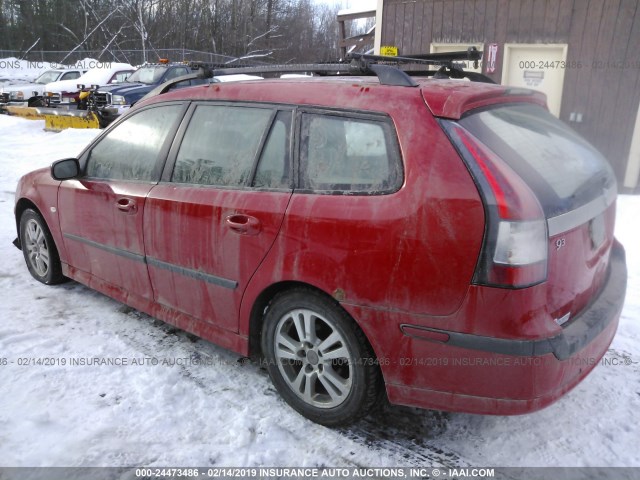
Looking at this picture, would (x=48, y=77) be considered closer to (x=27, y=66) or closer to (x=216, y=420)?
(x=27, y=66)

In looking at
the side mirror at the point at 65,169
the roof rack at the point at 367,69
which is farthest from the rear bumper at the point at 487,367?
the side mirror at the point at 65,169

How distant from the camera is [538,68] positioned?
9.34 meters

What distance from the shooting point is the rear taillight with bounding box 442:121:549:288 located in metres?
2.14

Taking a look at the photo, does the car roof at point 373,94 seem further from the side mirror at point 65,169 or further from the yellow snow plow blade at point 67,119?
the yellow snow plow blade at point 67,119

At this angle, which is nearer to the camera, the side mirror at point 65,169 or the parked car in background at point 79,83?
the side mirror at point 65,169

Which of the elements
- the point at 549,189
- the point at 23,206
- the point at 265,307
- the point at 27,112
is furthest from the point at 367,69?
the point at 27,112

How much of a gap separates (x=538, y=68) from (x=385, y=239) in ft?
27.4

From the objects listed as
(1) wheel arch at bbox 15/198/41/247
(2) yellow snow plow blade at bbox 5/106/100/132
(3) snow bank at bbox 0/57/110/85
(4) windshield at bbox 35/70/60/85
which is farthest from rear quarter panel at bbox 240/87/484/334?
(3) snow bank at bbox 0/57/110/85

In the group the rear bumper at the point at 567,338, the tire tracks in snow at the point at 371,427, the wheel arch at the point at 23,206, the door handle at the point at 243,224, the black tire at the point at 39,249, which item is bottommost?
the tire tracks in snow at the point at 371,427

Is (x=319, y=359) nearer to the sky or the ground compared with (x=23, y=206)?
nearer to the ground

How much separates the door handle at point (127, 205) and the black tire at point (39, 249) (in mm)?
1238

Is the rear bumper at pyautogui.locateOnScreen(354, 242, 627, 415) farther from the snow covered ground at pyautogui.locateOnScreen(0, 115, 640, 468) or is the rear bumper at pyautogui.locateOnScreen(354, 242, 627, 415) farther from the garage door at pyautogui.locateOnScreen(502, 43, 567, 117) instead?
the garage door at pyautogui.locateOnScreen(502, 43, 567, 117)

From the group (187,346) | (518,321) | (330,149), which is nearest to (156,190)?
(187,346)

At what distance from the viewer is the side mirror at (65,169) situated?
12.9 feet
